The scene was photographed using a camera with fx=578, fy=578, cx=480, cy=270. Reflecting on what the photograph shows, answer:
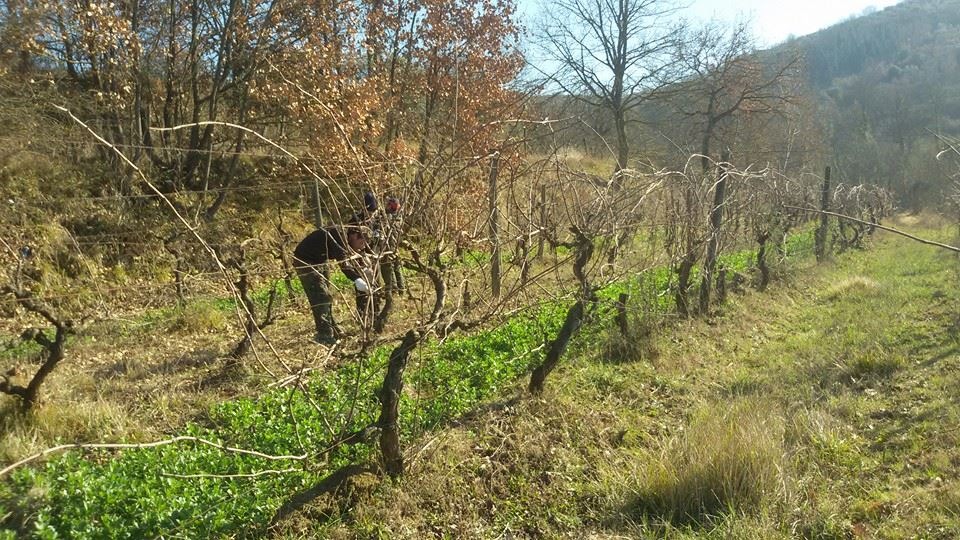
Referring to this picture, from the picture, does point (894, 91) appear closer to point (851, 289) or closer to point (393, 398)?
point (851, 289)

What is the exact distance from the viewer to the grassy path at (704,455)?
3.23 m

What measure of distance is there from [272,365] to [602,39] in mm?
18333

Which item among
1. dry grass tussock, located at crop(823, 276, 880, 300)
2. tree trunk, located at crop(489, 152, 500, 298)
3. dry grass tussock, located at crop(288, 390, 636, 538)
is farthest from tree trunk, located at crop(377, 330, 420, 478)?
dry grass tussock, located at crop(823, 276, 880, 300)

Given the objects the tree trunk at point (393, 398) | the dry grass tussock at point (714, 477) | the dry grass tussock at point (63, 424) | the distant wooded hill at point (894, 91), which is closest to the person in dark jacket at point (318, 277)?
the dry grass tussock at point (63, 424)

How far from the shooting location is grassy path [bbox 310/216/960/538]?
3230mm

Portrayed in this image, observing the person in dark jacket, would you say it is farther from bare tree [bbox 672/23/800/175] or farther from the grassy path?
bare tree [bbox 672/23/800/175]

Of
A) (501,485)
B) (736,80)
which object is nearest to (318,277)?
(501,485)

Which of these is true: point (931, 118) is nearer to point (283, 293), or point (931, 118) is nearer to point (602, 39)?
point (602, 39)

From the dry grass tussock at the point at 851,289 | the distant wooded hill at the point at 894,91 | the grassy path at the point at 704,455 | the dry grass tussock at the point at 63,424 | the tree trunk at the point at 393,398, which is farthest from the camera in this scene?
the distant wooded hill at the point at 894,91

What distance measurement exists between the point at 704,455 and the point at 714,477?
0.45ft

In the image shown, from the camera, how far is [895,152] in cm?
4041

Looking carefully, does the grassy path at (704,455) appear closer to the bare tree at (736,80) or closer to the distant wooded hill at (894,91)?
the distant wooded hill at (894,91)

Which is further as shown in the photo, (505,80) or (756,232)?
(505,80)

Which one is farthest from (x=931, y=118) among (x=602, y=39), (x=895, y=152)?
(x=602, y=39)
